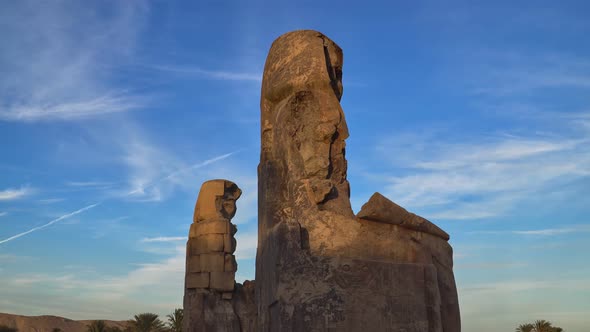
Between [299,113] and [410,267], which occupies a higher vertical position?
[299,113]

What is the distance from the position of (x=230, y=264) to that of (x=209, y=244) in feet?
2.45

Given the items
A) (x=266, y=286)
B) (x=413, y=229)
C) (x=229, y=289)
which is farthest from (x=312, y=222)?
(x=229, y=289)

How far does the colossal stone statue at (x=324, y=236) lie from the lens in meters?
4.88

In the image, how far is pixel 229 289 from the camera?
15.0 metres

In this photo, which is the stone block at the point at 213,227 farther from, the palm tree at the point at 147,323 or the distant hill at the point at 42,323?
the distant hill at the point at 42,323

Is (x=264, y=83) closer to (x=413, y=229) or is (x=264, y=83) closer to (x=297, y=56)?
(x=297, y=56)

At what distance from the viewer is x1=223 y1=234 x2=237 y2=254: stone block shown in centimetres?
1545

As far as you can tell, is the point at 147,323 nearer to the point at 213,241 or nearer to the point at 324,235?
the point at 213,241

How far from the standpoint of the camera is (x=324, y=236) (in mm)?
5043

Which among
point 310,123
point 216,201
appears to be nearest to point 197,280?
point 216,201

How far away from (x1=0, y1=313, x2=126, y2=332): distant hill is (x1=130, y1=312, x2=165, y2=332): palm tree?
2095cm

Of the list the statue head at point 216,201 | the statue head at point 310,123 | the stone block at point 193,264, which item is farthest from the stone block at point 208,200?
the statue head at point 310,123

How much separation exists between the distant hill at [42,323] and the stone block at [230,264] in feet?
125

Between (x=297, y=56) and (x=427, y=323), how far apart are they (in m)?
2.69
